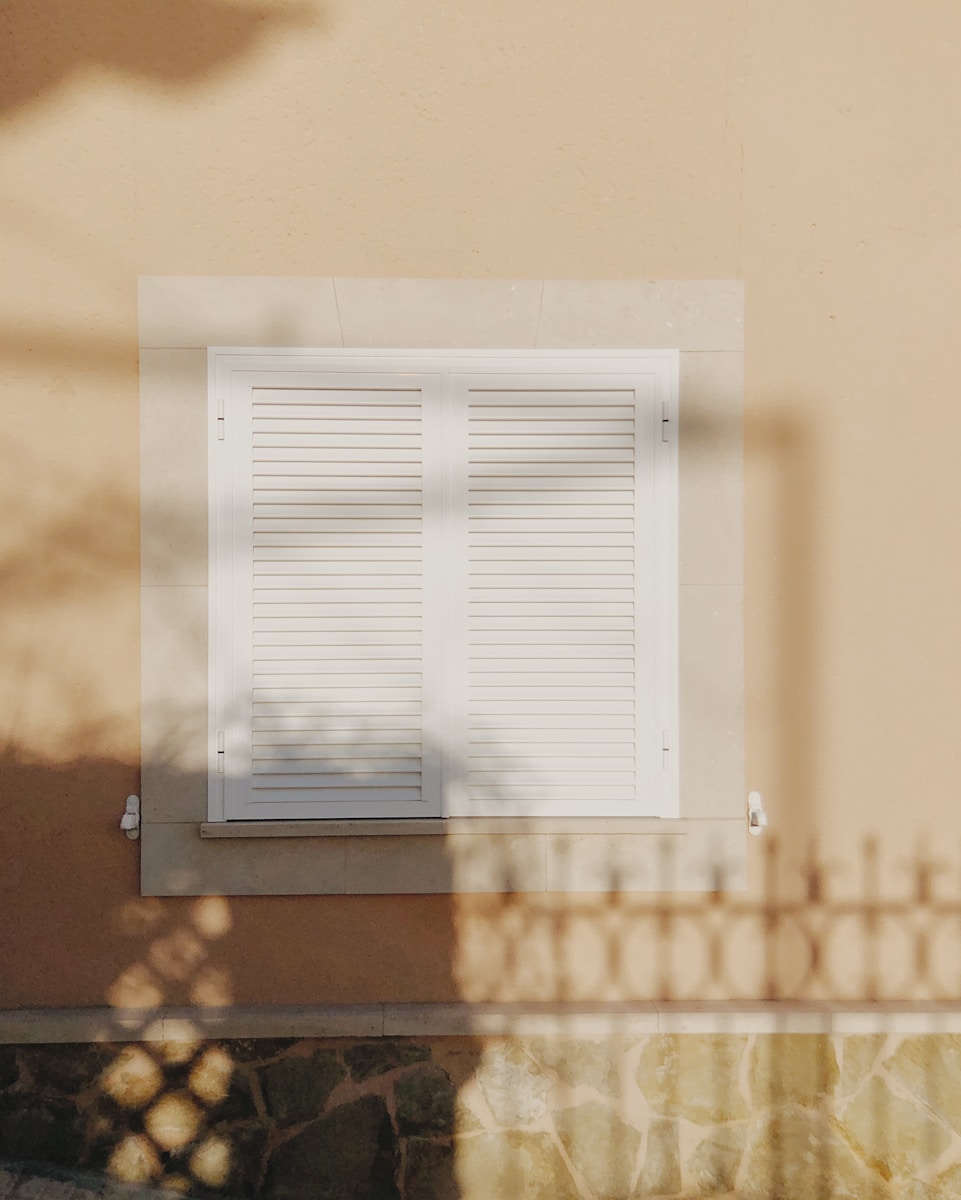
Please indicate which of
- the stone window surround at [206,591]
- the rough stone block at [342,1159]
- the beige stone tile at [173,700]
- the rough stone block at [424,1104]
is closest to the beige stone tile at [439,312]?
the stone window surround at [206,591]

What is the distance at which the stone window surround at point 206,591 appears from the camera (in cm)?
312

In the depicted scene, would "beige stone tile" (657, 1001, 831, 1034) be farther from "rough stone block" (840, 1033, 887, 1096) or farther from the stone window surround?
the stone window surround

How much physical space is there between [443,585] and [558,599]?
43cm

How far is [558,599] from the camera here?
3.21m

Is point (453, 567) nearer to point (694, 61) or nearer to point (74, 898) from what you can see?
point (74, 898)

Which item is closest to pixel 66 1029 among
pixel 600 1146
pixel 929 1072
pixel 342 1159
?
pixel 342 1159

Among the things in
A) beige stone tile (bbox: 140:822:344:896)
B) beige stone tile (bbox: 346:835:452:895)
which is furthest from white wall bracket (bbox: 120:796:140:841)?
beige stone tile (bbox: 346:835:452:895)

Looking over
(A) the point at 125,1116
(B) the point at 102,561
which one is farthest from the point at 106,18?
(A) the point at 125,1116

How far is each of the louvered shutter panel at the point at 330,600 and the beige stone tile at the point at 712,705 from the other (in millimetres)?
945

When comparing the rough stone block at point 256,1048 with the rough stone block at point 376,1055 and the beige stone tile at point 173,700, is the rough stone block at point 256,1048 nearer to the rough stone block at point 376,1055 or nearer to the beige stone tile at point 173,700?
the rough stone block at point 376,1055

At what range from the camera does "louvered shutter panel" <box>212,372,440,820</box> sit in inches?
124

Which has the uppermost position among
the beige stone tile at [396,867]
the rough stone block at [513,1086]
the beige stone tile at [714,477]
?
the beige stone tile at [714,477]

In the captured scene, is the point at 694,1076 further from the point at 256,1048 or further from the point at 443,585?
the point at 443,585

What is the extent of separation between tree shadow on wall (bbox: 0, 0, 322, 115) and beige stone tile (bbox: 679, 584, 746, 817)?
8.48ft
